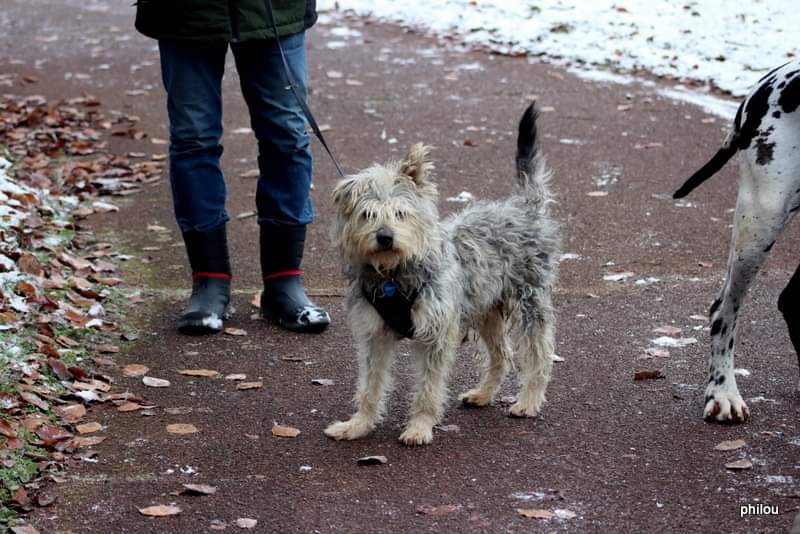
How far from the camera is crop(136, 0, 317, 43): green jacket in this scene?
217 inches

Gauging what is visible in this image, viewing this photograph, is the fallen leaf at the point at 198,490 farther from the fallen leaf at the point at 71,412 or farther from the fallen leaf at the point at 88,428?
the fallen leaf at the point at 71,412

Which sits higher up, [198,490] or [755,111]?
[755,111]

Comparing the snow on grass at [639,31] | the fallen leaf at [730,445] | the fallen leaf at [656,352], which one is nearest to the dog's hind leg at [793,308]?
the fallen leaf at [730,445]

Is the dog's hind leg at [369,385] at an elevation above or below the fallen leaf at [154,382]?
above

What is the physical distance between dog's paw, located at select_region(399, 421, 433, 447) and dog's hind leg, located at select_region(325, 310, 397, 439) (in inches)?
7.6

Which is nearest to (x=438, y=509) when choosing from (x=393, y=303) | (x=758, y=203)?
(x=393, y=303)

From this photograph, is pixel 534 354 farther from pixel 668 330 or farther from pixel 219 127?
pixel 219 127

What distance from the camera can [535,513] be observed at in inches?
155

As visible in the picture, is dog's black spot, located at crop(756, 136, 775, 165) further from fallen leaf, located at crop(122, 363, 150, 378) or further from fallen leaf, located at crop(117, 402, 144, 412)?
fallen leaf, located at crop(122, 363, 150, 378)

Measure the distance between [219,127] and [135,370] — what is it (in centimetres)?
146

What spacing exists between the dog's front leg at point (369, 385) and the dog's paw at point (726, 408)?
4.75 feet

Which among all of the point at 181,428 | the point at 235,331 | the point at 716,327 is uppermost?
the point at 716,327

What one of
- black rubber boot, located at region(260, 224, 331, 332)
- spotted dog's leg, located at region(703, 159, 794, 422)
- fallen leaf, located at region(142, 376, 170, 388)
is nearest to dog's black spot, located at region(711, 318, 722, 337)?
spotted dog's leg, located at region(703, 159, 794, 422)

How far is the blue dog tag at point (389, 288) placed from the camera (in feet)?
14.8
